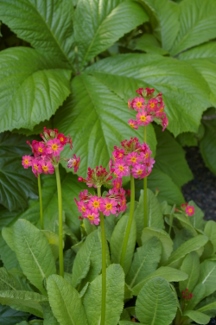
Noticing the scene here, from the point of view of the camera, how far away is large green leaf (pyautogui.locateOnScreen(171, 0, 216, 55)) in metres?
2.62

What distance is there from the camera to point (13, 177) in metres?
2.13

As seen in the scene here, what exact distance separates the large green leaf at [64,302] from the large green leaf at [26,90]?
66cm

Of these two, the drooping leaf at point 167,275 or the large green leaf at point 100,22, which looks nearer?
the drooping leaf at point 167,275

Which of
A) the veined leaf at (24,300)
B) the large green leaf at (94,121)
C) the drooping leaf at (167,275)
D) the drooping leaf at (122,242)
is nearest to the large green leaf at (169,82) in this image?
the large green leaf at (94,121)

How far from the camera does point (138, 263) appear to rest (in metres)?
1.85

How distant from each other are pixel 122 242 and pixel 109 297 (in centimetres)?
27

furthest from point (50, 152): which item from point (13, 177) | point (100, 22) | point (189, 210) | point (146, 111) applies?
point (100, 22)

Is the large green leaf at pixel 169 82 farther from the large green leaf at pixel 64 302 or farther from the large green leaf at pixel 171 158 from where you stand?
the large green leaf at pixel 64 302

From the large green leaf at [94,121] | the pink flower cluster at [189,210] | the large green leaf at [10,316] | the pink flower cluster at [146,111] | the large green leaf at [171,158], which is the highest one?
the pink flower cluster at [146,111]

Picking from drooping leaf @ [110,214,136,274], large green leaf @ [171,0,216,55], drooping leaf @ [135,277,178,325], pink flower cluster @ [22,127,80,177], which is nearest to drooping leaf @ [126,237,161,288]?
drooping leaf @ [110,214,136,274]

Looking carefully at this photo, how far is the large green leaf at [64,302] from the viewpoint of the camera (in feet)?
5.03

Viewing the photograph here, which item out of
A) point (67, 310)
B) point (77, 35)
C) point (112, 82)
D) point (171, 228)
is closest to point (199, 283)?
point (171, 228)

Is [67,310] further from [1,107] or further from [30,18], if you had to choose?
[30,18]

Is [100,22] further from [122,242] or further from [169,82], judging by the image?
[122,242]
